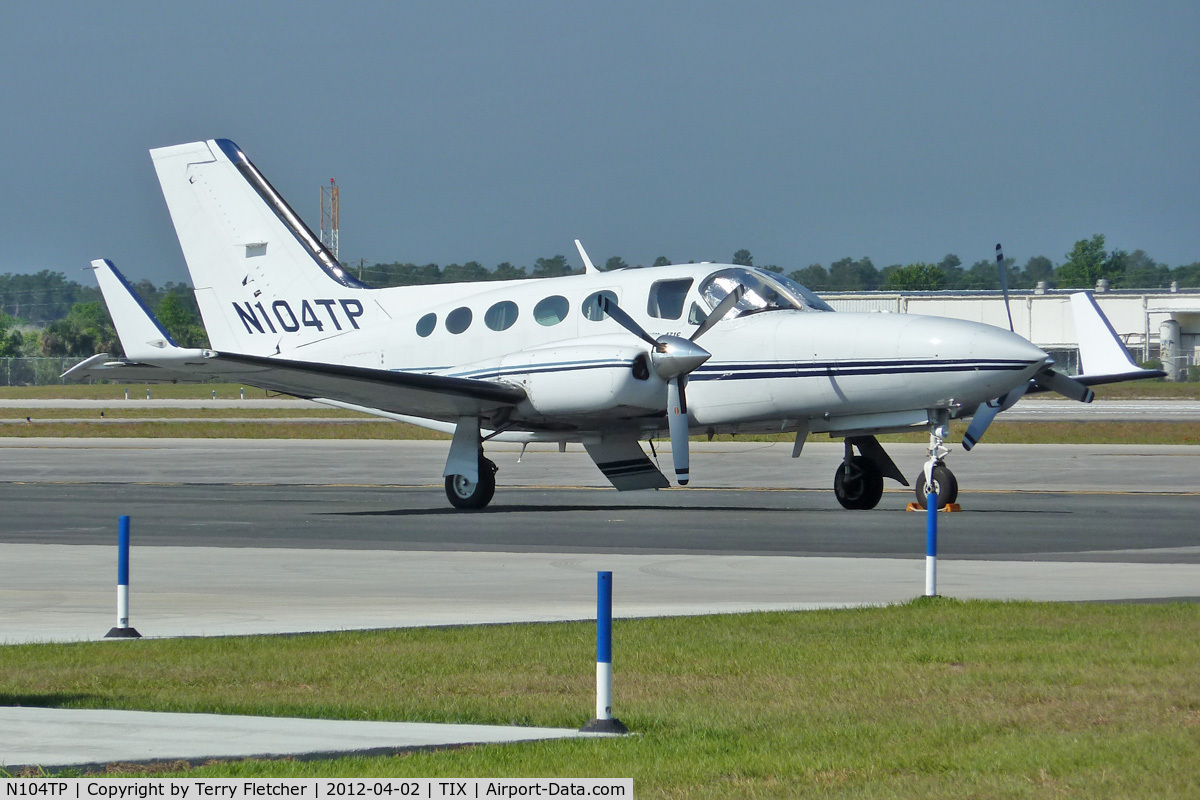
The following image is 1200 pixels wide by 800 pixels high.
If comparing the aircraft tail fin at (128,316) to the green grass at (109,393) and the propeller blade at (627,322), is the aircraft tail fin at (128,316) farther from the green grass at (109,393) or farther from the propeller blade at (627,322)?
the green grass at (109,393)

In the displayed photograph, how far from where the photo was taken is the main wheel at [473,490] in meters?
22.6

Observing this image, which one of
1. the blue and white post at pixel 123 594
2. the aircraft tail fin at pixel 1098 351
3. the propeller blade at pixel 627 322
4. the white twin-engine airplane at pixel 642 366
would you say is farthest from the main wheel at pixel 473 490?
the blue and white post at pixel 123 594

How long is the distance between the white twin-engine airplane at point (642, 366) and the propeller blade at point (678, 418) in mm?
26

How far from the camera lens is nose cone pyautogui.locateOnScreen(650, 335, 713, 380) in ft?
65.6

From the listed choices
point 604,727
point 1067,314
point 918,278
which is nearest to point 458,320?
point 604,727

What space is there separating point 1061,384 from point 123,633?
51.4 feet

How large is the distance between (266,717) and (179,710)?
0.57 m

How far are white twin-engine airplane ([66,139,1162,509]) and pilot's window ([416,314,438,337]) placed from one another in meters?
0.02

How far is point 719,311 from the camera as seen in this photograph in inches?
803

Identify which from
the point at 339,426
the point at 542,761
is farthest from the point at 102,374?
the point at 339,426

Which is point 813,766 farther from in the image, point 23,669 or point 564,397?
point 564,397

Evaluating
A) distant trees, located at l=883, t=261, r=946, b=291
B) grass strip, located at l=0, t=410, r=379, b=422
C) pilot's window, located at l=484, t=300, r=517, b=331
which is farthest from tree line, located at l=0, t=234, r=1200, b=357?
pilot's window, located at l=484, t=300, r=517, b=331

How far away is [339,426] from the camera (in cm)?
5425

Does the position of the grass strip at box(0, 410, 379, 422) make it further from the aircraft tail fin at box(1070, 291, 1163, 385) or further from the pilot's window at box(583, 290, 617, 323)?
the aircraft tail fin at box(1070, 291, 1163, 385)
